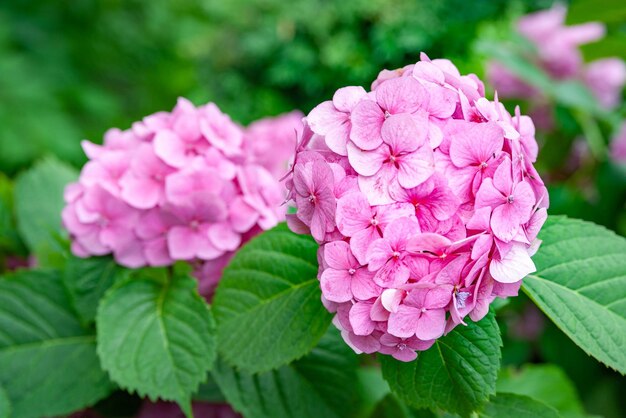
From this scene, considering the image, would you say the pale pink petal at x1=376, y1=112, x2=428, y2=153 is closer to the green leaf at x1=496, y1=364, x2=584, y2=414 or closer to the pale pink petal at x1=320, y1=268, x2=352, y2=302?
the pale pink petal at x1=320, y1=268, x2=352, y2=302

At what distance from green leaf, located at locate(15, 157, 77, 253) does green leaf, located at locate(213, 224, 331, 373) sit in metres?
0.36

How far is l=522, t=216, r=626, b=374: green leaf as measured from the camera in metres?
0.66

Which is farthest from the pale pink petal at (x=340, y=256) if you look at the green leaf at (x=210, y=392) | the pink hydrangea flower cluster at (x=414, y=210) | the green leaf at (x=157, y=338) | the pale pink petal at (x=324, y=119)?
the green leaf at (x=210, y=392)

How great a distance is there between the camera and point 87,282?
0.87m

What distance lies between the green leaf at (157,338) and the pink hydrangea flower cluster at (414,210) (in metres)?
0.22

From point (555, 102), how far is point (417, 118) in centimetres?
107

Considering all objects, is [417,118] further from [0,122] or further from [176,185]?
[0,122]

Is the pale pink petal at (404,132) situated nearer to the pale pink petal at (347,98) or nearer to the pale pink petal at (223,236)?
the pale pink petal at (347,98)

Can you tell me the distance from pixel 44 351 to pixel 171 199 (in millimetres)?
266

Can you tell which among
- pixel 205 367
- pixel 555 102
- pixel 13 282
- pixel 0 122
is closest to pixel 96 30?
pixel 0 122

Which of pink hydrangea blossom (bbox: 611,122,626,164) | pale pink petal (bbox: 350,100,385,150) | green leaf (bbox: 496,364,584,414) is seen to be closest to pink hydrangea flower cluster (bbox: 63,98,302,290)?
pale pink petal (bbox: 350,100,385,150)

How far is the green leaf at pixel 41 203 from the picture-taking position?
104cm

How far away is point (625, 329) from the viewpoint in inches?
26.4

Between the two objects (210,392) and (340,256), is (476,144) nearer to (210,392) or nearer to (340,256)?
(340,256)
